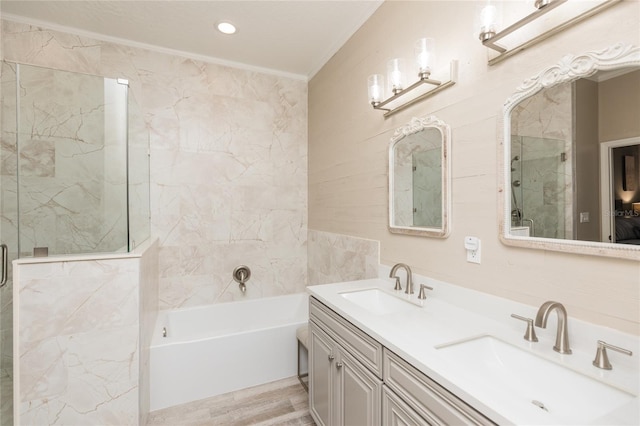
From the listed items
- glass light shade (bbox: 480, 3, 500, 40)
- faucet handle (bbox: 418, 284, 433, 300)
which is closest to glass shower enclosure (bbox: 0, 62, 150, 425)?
faucet handle (bbox: 418, 284, 433, 300)

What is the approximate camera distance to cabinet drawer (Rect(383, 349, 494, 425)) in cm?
79

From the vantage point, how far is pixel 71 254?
1.68 meters

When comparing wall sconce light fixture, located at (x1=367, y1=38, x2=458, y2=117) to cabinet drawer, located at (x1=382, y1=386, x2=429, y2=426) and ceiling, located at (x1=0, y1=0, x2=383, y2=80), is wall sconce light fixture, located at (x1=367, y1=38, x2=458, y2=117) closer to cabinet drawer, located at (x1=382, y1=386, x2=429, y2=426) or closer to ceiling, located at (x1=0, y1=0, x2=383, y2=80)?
ceiling, located at (x1=0, y1=0, x2=383, y2=80)

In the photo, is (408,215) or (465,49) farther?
(408,215)

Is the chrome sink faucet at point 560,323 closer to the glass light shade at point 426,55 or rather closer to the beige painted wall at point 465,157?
the beige painted wall at point 465,157

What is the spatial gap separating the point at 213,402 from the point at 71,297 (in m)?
1.22

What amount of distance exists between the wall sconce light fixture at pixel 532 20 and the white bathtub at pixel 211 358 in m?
2.26

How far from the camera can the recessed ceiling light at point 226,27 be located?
231 cm

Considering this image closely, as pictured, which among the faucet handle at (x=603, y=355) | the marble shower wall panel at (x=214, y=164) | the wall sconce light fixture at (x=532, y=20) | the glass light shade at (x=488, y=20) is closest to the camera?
the faucet handle at (x=603, y=355)

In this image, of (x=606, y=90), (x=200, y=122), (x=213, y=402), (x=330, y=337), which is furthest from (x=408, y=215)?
(x=200, y=122)

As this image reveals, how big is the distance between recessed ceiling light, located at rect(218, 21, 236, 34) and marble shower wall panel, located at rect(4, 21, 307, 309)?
20.6 inches

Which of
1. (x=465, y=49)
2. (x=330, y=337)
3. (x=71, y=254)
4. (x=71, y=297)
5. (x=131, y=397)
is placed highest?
(x=465, y=49)

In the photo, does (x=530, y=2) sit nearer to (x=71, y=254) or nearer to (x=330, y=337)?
(x=330, y=337)

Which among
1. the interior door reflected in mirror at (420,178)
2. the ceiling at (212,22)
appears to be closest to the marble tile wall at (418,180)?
the interior door reflected in mirror at (420,178)
